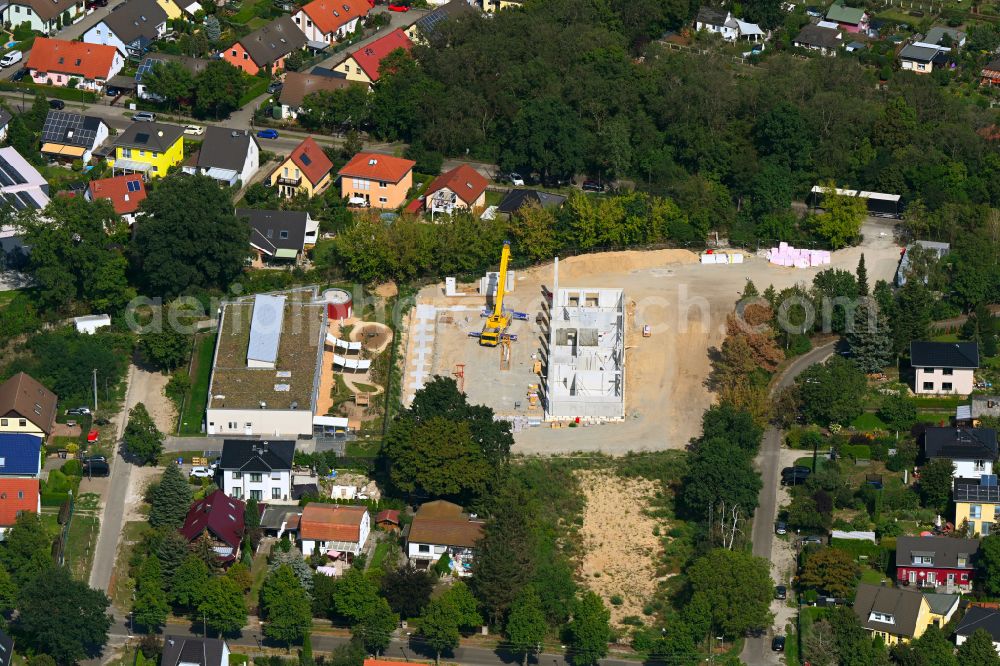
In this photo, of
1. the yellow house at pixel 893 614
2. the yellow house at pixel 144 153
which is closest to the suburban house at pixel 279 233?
A: the yellow house at pixel 144 153

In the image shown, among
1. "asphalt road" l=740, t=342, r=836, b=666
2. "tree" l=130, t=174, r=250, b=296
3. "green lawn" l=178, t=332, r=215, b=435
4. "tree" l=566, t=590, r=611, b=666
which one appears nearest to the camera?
"tree" l=566, t=590, r=611, b=666

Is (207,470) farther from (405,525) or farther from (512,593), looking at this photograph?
(512,593)

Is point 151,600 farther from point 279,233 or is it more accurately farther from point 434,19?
point 434,19

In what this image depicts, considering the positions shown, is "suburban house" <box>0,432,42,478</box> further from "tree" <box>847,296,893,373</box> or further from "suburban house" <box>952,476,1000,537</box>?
"suburban house" <box>952,476,1000,537</box>

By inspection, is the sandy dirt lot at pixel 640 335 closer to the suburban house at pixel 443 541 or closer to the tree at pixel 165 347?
the suburban house at pixel 443 541

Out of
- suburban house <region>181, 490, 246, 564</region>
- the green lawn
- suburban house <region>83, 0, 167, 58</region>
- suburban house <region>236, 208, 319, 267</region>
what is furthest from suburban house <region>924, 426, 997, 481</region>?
suburban house <region>83, 0, 167, 58</region>

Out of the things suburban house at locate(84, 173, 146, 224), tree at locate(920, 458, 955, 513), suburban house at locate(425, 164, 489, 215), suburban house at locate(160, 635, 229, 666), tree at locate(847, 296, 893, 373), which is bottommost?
suburban house at locate(160, 635, 229, 666)

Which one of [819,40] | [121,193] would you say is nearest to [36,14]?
[121,193]
